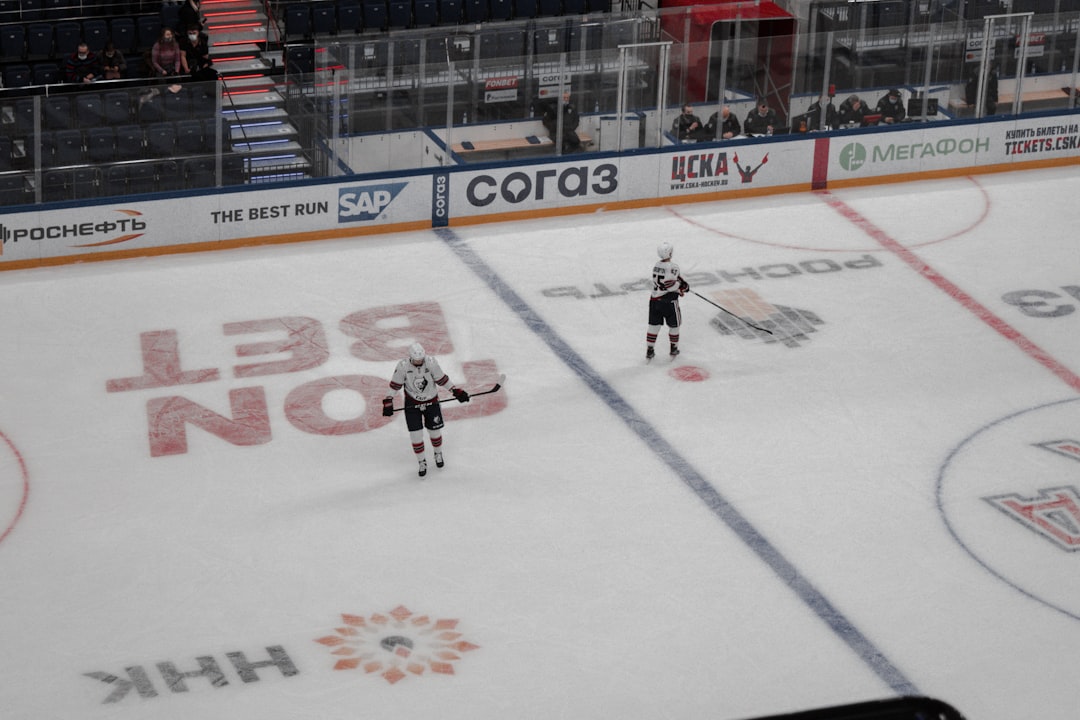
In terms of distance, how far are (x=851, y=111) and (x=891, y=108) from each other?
1.69 feet

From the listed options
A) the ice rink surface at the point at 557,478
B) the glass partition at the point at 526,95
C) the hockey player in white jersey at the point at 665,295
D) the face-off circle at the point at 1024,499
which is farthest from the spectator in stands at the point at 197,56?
the face-off circle at the point at 1024,499

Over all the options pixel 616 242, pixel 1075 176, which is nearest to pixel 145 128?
pixel 616 242

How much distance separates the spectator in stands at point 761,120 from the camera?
19.0m

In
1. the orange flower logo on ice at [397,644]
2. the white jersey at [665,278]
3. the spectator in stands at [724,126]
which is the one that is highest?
the spectator in stands at [724,126]

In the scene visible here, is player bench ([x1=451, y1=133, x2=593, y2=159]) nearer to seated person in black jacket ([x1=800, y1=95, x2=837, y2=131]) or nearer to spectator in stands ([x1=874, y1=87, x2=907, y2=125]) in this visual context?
seated person in black jacket ([x1=800, y1=95, x2=837, y2=131])

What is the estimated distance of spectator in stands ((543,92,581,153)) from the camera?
18.3 m

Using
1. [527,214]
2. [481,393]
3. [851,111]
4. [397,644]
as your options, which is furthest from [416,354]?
[851,111]

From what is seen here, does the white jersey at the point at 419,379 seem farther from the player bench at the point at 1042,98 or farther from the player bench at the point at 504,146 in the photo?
the player bench at the point at 1042,98

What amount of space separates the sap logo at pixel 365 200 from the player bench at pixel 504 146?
0.80m

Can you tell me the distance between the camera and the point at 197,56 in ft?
61.8

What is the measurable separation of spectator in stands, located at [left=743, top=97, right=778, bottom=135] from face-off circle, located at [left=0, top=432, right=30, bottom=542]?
9345 mm

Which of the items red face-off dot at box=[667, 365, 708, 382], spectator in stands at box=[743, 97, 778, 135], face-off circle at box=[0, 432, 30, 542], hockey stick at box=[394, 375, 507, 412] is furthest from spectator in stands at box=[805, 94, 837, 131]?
face-off circle at box=[0, 432, 30, 542]

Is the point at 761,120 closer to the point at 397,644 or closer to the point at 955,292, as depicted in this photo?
the point at 955,292

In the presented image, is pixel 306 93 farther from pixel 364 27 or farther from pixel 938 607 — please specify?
pixel 938 607
